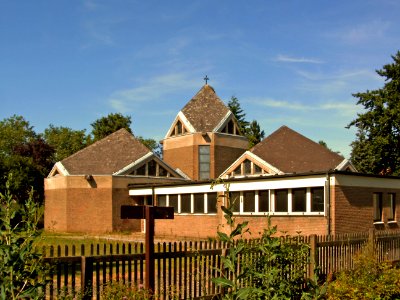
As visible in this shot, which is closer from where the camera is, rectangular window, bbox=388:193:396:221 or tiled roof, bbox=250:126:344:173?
rectangular window, bbox=388:193:396:221

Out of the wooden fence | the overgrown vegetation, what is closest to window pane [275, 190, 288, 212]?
the wooden fence

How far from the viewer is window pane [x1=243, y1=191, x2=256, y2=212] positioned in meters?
26.8

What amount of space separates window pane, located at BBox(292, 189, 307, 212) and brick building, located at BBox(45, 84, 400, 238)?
5cm

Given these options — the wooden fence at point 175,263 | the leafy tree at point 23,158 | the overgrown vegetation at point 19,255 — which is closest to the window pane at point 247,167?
the leafy tree at point 23,158

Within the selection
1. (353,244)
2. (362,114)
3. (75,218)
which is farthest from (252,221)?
(362,114)

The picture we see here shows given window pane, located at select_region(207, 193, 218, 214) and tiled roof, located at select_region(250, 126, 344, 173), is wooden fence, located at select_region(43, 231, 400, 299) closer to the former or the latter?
window pane, located at select_region(207, 193, 218, 214)

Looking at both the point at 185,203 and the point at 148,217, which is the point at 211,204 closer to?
the point at 185,203

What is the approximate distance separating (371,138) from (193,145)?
15.8 metres

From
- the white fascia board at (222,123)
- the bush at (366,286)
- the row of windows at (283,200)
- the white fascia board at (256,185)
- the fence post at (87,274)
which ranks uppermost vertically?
the white fascia board at (222,123)

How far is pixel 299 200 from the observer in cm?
2402

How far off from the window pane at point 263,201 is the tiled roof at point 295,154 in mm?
5691

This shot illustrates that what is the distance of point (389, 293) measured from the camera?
961cm

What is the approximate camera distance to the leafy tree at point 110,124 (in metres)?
69.4

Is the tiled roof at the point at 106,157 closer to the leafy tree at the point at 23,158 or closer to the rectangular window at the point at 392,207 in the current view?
the leafy tree at the point at 23,158
